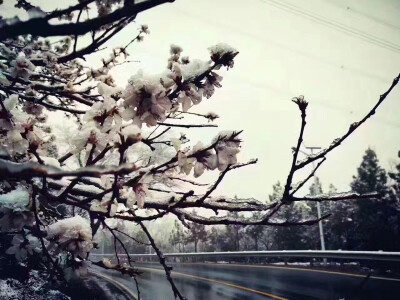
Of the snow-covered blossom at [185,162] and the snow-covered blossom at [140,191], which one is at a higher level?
the snow-covered blossom at [185,162]

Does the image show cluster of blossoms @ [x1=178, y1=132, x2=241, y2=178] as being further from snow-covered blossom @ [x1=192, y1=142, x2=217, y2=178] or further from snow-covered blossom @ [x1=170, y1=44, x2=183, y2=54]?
snow-covered blossom @ [x1=170, y1=44, x2=183, y2=54]

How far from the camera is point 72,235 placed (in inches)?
67.3

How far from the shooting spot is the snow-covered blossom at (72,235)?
1.71m

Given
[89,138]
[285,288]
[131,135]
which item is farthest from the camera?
[285,288]

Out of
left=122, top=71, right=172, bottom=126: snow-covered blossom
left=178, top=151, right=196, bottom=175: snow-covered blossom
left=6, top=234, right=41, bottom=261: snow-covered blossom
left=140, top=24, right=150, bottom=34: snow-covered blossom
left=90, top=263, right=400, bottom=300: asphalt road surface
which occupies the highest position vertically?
left=140, top=24, right=150, bottom=34: snow-covered blossom

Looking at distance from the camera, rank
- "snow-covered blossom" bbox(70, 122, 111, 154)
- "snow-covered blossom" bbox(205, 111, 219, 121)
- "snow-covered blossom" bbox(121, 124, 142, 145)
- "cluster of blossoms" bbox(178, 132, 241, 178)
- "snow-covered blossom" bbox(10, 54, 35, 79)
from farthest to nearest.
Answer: "snow-covered blossom" bbox(10, 54, 35, 79) < "snow-covered blossom" bbox(205, 111, 219, 121) < "cluster of blossoms" bbox(178, 132, 241, 178) < "snow-covered blossom" bbox(70, 122, 111, 154) < "snow-covered blossom" bbox(121, 124, 142, 145)

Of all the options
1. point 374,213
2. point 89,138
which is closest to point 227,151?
point 89,138

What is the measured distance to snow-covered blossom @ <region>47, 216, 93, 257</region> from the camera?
171 cm

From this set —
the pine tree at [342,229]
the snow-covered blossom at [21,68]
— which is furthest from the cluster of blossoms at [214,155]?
the pine tree at [342,229]

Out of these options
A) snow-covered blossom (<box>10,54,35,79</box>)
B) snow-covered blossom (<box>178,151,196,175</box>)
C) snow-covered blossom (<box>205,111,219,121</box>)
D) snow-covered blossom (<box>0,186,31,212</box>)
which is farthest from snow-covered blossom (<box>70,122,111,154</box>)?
snow-covered blossom (<box>10,54,35,79</box>)

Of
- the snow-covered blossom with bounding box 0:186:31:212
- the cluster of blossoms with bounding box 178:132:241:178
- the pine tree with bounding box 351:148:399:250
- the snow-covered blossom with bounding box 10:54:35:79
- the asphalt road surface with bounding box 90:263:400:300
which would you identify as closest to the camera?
the cluster of blossoms with bounding box 178:132:241:178

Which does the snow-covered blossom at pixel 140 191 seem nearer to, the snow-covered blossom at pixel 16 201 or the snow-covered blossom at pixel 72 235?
the snow-covered blossom at pixel 72 235

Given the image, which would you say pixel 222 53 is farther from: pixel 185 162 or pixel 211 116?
pixel 211 116

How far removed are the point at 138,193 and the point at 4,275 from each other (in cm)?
858
